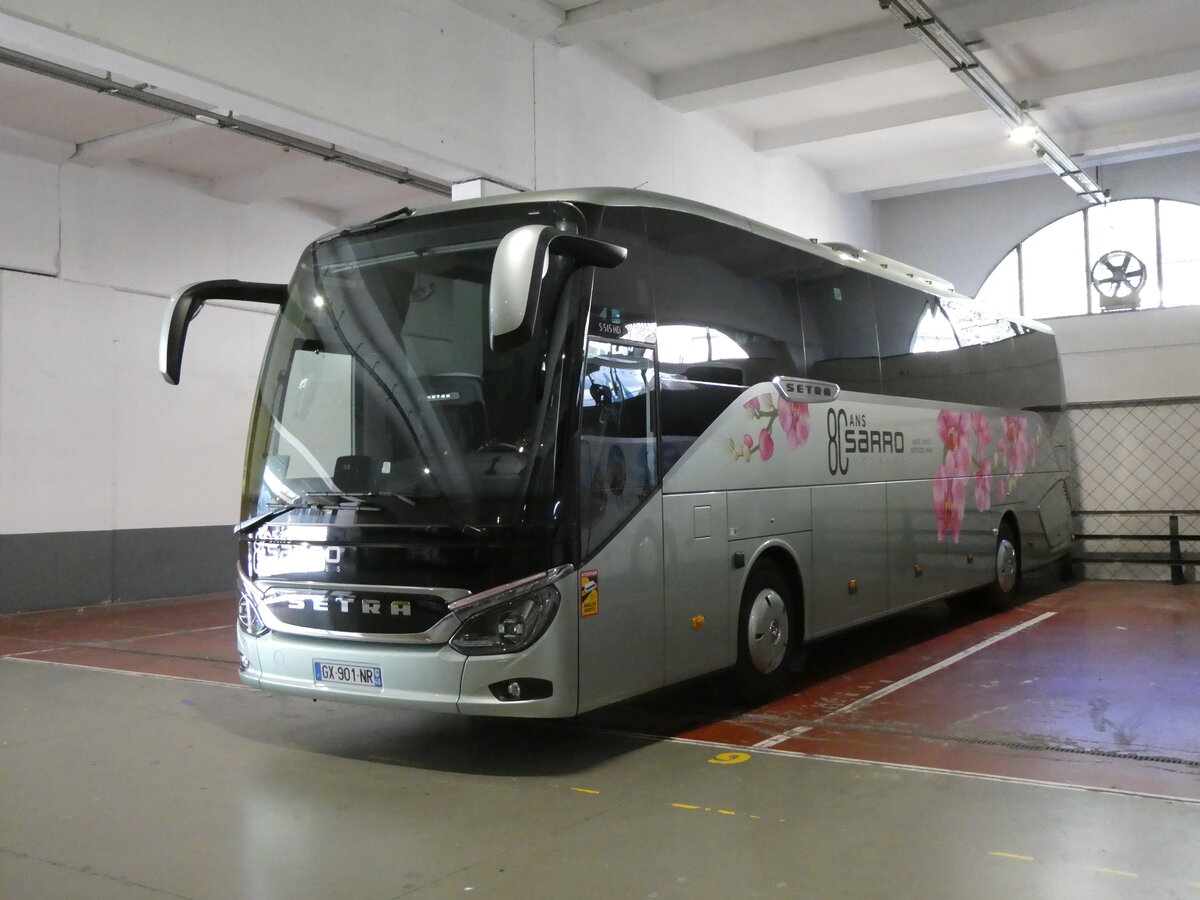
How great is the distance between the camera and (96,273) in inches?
508

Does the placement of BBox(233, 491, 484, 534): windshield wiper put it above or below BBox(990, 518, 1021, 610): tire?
above

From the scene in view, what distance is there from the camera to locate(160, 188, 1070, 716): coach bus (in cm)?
518

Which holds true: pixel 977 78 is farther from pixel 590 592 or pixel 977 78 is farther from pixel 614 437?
pixel 590 592

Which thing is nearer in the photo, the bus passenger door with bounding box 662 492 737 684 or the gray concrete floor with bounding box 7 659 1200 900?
the gray concrete floor with bounding box 7 659 1200 900

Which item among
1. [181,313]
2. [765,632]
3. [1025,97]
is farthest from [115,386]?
[1025,97]

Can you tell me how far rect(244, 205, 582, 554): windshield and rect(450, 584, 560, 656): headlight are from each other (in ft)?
1.19

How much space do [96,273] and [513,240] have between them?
9.82 m

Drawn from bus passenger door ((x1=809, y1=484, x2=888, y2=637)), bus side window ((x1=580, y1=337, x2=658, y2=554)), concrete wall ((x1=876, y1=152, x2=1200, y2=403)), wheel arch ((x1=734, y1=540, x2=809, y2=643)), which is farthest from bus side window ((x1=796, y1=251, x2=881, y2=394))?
concrete wall ((x1=876, y1=152, x2=1200, y2=403))

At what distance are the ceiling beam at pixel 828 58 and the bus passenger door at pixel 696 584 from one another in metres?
7.04

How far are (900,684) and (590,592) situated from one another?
10.8ft

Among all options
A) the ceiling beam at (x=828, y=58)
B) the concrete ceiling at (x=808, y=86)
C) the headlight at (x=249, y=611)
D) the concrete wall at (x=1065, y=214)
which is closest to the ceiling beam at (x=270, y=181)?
the concrete ceiling at (x=808, y=86)

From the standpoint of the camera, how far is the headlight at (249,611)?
5.94 metres

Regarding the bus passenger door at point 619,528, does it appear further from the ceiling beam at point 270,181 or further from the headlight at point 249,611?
the ceiling beam at point 270,181

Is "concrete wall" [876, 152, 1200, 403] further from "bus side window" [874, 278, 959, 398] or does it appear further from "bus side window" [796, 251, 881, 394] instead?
"bus side window" [796, 251, 881, 394]
